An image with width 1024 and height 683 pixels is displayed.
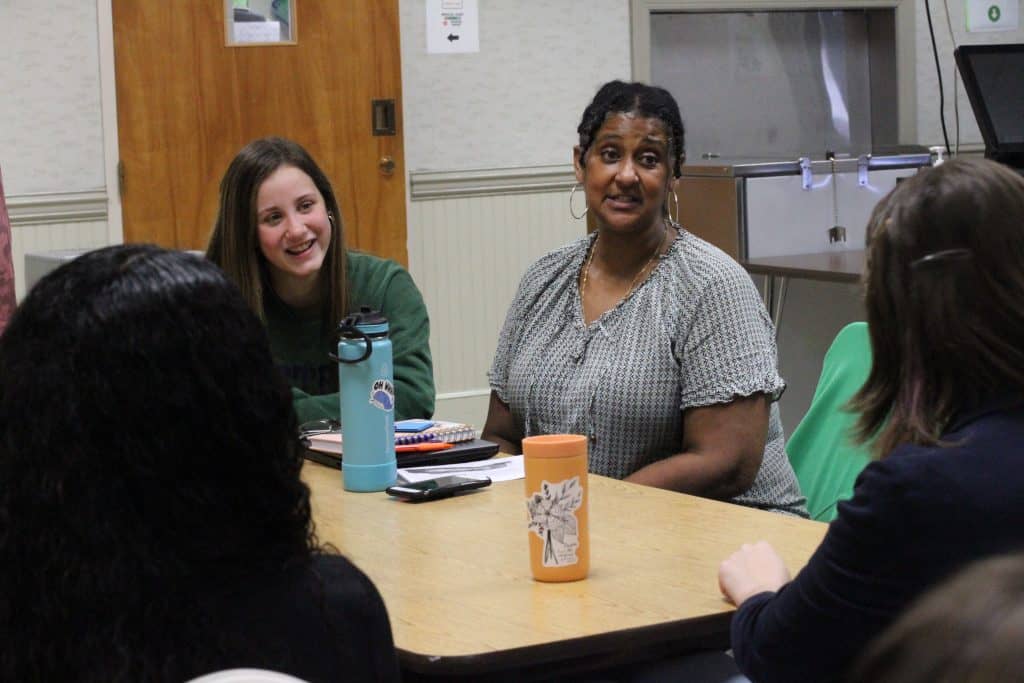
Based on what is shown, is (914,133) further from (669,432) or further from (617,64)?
(669,432)

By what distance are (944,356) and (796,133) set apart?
195 inches

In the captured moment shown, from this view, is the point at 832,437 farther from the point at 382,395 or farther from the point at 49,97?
the point at 49,97

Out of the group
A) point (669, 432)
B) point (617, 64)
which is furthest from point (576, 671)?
point (617, 64)

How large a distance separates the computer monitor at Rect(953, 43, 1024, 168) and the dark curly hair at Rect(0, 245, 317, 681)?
438 centimetres

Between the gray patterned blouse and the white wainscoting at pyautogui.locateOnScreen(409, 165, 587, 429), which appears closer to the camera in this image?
the gray patterned blouse

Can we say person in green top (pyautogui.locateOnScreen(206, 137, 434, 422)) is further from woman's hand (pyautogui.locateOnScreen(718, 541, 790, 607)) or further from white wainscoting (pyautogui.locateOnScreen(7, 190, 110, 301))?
white wainscoting (pyautogui.locateOnScreen(7, 190, 110, 301))

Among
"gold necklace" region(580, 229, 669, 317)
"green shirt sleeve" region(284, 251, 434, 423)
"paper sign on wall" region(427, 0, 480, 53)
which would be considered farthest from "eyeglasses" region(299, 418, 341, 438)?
"paper sign on wall" region(427, 0, 480, 53)

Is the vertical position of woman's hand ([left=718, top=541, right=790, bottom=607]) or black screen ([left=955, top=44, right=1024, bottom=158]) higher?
black screen ([left=955, top=44, right=1024, bottom=158])

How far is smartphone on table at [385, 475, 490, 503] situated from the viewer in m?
2.11

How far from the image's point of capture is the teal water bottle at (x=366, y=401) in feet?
7.02

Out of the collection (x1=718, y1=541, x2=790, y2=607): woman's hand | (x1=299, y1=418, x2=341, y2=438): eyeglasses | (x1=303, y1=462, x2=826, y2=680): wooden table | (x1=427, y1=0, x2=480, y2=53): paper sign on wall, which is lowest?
(x1=303, y1=462, x2=826, y2=680): wooden table

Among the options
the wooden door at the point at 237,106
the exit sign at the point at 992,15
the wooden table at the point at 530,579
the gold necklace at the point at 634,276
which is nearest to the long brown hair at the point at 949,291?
the wooden table at the point at 530,579

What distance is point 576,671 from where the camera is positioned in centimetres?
156

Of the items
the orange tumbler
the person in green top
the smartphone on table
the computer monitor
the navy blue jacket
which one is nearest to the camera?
the navy blue jacket
